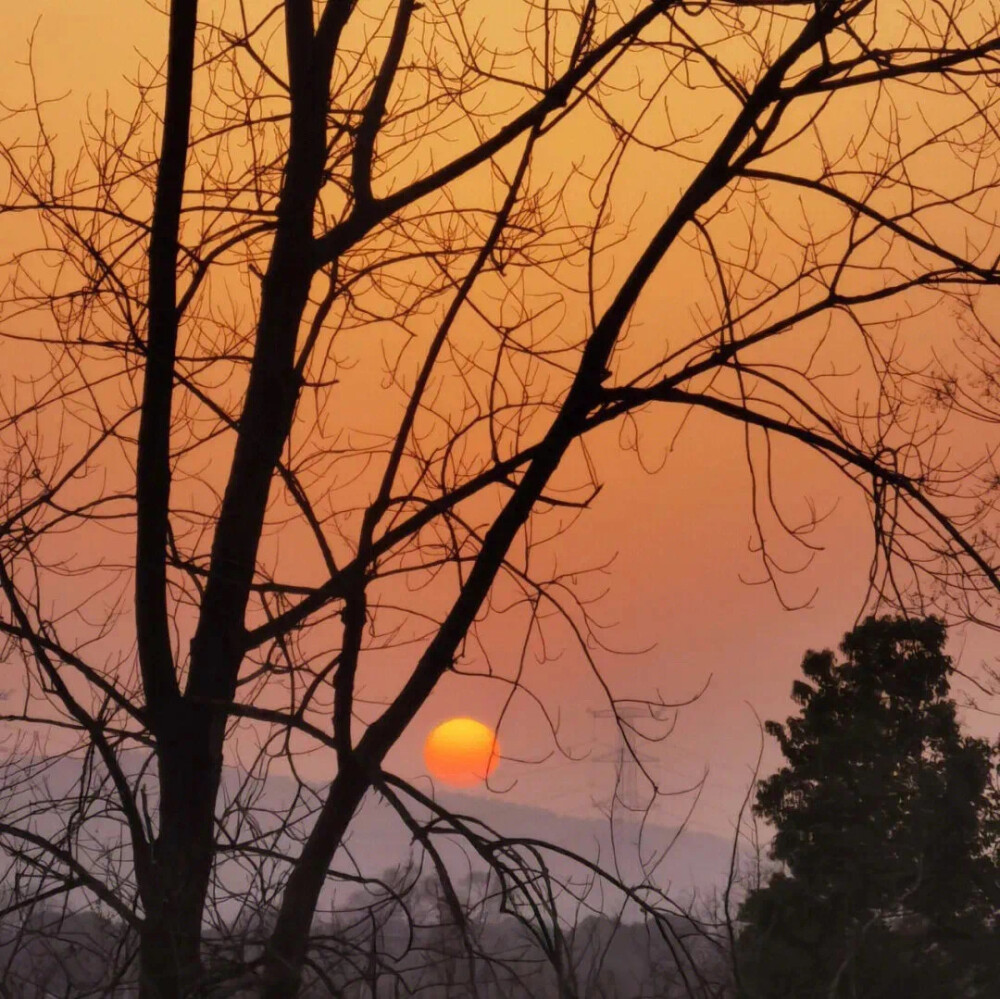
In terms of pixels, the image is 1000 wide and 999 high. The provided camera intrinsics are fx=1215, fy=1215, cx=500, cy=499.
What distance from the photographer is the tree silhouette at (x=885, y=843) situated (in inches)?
594

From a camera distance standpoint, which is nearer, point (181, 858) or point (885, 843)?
point (181, 858)

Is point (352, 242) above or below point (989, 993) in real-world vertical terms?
A: above

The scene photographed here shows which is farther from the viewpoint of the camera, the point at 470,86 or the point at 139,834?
the point at 470,86

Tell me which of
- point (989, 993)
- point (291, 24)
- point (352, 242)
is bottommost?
point (989, 993)

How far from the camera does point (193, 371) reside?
4.07 m

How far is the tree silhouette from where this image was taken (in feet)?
49.5

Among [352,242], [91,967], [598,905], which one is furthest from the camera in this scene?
[352,242]

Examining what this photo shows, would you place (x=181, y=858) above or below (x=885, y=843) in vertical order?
below

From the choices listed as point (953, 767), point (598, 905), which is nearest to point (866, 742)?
point (953, 767)

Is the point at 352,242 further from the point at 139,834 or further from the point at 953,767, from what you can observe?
the point at 953,767

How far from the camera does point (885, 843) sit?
15.8 meters

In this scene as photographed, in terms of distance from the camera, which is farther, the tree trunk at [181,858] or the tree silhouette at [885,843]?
the tree silhouette at [885,843]

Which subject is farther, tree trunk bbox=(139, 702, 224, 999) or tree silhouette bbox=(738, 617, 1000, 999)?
tree silhouette bbox=(738, 617, 1000, 999)

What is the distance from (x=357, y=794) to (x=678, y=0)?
2609 millimetres
